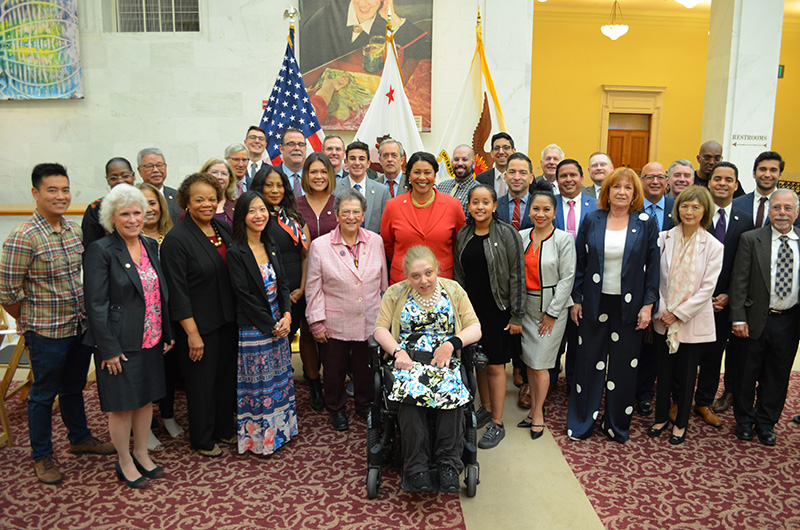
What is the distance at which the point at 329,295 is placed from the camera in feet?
12.5

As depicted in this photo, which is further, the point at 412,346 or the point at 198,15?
the point at 198,15

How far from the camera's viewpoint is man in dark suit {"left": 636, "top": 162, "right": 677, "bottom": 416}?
13.9 ft

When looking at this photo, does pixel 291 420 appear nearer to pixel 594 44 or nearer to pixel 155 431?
pixel 155 431

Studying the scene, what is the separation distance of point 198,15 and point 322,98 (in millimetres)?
2420

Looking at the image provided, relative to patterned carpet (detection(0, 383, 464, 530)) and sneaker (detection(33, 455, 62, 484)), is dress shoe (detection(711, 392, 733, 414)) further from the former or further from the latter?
sneaker (detection(33, 455, 62, 484))

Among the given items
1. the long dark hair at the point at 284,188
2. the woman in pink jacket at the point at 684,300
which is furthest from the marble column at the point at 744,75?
the long dark hair at the point at 284,188

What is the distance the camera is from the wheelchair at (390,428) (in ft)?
10.1

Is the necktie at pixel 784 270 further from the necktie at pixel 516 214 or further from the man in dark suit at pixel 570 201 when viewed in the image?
the necktie at pixel 516 214

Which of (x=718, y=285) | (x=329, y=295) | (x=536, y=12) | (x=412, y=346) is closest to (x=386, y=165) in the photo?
(x=329, y=295)

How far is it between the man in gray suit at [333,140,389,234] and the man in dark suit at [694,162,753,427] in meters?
2.52

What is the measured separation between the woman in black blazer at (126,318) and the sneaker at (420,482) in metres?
1.57

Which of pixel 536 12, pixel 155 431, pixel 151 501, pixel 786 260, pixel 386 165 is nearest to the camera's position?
pixel 151 501

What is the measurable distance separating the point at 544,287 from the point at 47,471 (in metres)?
3.34

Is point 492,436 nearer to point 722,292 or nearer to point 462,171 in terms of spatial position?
point 722,292
